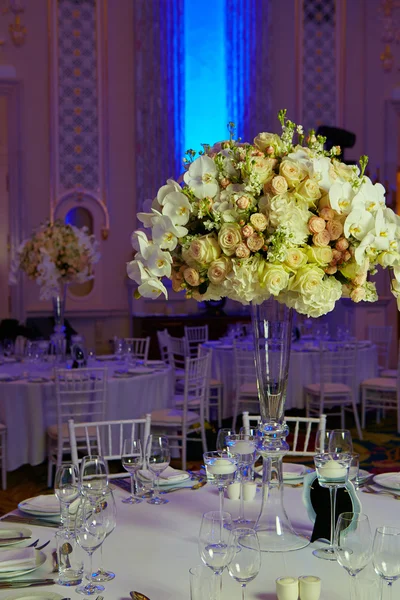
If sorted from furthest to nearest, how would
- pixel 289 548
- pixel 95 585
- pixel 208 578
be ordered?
1. pixel 289 548
2. pixel 95 585
3. pixel 208 578

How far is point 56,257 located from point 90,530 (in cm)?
428

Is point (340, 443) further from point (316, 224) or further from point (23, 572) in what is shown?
point (23, 572)

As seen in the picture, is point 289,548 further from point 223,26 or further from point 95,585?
point 223,26

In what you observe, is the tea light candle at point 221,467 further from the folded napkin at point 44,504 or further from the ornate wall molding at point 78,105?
the ornate wall molding at point 78,105

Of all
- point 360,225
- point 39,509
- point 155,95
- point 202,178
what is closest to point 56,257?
point 39,509

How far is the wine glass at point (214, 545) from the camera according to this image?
1679mm

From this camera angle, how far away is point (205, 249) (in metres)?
2.01

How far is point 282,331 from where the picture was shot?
2146 mm

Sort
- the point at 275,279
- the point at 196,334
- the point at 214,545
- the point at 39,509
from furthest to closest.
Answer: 1. the point at 196,334
2. the point at 39,509
3. the point at 275,279
4. the point at 214,545

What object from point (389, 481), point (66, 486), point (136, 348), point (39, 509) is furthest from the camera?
point (136, 348)

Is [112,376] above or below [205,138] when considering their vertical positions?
below

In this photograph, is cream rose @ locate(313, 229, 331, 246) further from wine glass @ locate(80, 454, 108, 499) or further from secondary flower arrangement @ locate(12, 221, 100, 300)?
secondary flower arrangement @ locate(12, 221, 100, 300)

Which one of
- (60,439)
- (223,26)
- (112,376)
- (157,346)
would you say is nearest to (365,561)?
(60,439)

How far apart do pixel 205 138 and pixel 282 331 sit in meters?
9.35
